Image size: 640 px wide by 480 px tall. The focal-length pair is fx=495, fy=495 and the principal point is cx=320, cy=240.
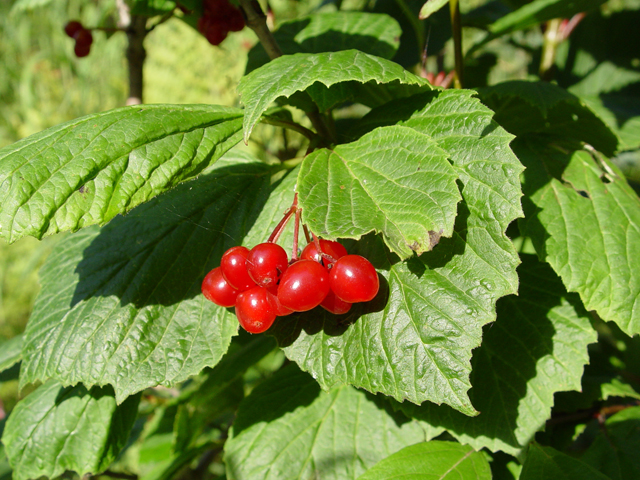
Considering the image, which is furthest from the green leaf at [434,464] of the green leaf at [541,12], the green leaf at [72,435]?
the green leaf at [541,12]

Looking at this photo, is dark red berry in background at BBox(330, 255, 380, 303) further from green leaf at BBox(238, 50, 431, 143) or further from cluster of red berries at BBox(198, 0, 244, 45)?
cluster of red berries at BBox(198, 0, 244, 45)

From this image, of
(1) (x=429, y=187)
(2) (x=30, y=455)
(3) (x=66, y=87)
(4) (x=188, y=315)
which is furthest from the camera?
(3) (x=66, y=87)

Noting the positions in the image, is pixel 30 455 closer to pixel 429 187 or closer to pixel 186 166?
pixel 186 166

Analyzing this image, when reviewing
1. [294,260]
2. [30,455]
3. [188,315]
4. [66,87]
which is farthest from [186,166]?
[66,87]

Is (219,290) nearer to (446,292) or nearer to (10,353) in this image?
(446,292)

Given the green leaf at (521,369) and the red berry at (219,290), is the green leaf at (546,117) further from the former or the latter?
the red berry at (219,290)

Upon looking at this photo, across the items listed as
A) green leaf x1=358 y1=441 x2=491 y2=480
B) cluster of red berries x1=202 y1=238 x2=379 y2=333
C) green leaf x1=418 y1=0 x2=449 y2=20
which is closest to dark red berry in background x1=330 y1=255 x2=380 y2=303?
cluster of red berries x1=202 y1=238 x2=379 y2=333
